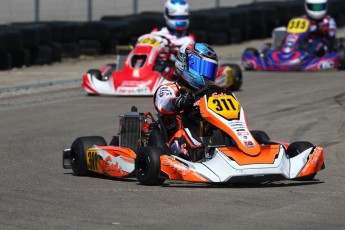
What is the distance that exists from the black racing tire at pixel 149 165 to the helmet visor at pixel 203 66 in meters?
0.91

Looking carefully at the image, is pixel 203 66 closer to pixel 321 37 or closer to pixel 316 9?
pixel 321 37

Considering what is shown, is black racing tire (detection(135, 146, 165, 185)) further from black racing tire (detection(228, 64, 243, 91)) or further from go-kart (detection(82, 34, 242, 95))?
black racing tire (detection(228, 64, 243, 91))

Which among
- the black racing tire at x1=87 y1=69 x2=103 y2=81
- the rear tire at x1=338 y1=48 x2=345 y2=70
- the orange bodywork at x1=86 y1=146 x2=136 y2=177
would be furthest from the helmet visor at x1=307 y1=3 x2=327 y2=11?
the orange bodywork at x1=86 y1=146 x2=136 y2=177

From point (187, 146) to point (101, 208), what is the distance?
59.9 inches

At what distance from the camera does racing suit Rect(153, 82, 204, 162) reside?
8555 millimetres

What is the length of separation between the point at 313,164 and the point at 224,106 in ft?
2.67

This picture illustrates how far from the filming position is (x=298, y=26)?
67.2 ft

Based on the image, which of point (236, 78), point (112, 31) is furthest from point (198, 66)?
point (112, 31)

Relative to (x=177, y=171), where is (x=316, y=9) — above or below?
below

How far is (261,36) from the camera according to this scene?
28.6m

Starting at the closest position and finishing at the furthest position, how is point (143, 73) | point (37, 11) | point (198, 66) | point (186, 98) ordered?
1. point (186, 98)
2. point (198, 66)
3. point (143, 73)
4. point (37, 11)

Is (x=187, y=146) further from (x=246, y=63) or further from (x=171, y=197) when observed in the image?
(x=246, y=63)

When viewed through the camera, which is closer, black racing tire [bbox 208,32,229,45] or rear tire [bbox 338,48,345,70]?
rear tire [bbox 338,48,345,70]

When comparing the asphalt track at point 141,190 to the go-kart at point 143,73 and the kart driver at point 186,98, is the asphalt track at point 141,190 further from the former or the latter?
the go-kart at point 143,73
